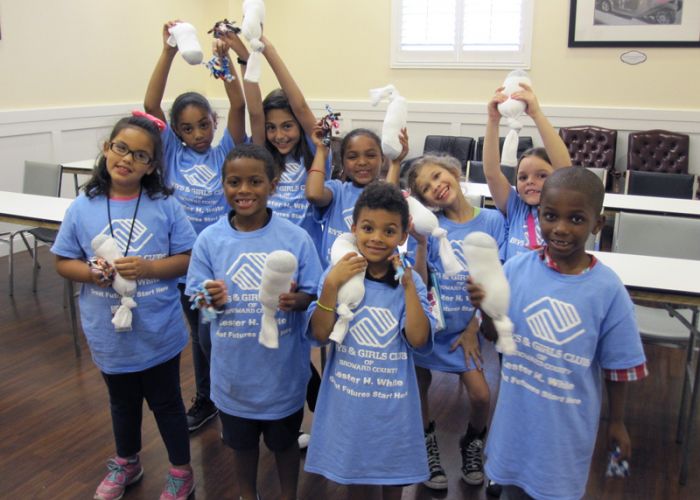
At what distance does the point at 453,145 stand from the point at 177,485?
4.57 m

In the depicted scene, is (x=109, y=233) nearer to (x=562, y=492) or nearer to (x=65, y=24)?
(x=562, y=492)

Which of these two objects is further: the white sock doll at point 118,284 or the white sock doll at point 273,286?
the white sock doll at point 118,284

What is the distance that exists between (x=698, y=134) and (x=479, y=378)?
184 inches

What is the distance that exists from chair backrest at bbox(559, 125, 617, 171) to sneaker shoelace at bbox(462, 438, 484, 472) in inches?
160

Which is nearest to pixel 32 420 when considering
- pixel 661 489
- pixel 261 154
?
pixel 261 154

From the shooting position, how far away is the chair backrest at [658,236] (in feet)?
9.27

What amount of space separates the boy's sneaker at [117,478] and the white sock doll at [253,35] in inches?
53.5

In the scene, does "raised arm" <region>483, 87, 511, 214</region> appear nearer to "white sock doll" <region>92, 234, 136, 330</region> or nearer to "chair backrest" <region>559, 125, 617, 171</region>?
"white sock doll" <region>92, 234, 136, 330</region>

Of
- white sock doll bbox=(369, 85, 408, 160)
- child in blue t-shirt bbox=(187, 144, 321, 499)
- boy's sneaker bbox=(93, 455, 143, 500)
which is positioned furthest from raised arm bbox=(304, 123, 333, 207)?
boy's sneaker bbox=(93, 455, 143, 500)

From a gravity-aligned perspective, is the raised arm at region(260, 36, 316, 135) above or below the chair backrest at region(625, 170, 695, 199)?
above

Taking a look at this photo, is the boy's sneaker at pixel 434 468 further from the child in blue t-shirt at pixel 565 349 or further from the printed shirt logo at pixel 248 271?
the printed shirt logo at pixel 248 271

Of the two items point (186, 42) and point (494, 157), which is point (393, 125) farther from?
point (186, 42)

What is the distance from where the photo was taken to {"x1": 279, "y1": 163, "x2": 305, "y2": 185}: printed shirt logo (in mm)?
2129

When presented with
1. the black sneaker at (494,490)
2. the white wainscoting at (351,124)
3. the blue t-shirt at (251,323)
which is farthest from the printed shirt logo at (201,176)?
the white wainscoting at (351,124)
